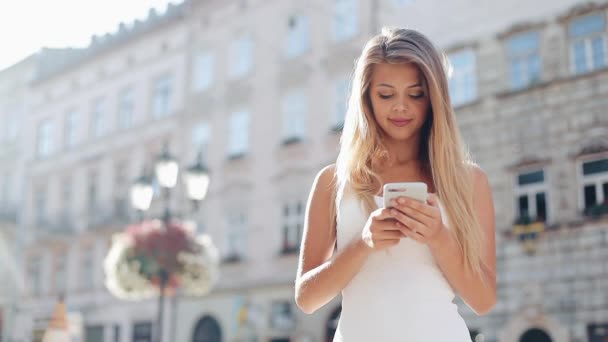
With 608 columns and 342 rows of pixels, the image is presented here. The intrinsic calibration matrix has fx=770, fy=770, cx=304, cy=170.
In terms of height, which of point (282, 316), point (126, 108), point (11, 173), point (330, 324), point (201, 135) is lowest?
point (330, 324)

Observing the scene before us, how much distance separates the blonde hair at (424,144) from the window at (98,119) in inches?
1199

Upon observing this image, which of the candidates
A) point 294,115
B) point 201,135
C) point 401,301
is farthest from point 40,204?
point 401,301

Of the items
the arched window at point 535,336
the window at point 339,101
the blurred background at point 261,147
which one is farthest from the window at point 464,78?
the arched window at point 535,336

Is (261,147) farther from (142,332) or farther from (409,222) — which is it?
(409,222)

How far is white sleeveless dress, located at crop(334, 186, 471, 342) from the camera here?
1976 millimetres

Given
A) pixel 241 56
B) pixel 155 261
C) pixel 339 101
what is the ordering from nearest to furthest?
1. pixel 155 261
2. pixel 339 101
3. pixel 241 56

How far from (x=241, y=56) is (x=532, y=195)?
12.0 m

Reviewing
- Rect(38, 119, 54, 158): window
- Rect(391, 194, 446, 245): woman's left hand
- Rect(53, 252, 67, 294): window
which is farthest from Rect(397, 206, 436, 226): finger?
Rect(38, 119, 54, 158): window

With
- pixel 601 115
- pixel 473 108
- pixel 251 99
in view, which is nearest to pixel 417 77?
pixel 601 115

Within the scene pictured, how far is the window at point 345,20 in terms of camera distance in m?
20.9

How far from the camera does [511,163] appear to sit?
1627 centimetres

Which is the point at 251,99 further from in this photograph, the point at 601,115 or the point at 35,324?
the point at 35,324

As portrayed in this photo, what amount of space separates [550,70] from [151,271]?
915cm

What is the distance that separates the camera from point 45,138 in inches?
1406
